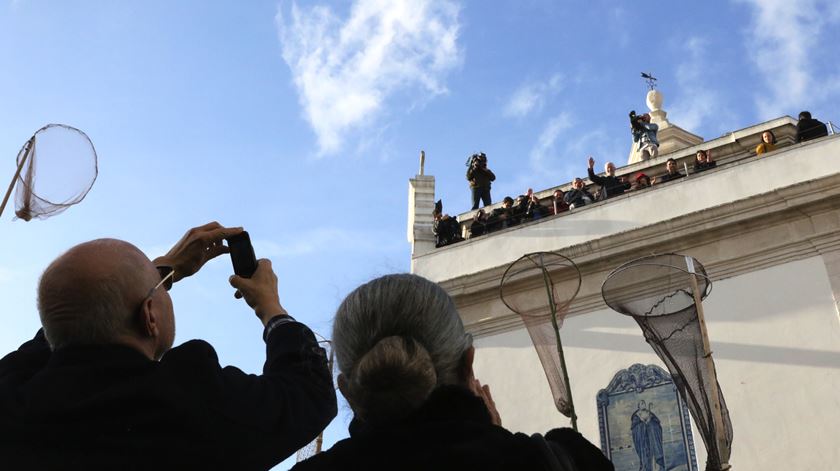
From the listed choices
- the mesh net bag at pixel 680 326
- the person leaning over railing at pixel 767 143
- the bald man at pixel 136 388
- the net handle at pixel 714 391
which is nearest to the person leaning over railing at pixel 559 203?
the person leaning over railing at pixel 767 143

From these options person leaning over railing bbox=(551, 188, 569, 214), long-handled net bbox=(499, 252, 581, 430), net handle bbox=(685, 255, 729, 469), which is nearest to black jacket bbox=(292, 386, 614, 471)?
long-handled net bbox=(499, 252, 581, 430)

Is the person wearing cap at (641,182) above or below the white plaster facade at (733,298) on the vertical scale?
above

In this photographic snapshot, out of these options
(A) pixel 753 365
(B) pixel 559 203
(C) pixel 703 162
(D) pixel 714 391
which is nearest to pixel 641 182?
(C) pixel 703 162

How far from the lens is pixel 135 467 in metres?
2.22

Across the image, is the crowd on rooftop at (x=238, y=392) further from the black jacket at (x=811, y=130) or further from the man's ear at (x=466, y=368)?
the black jacket at (x=811, y=130)

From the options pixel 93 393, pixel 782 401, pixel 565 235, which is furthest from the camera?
pixel 565 235

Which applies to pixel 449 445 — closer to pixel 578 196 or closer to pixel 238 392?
pixel 238 392

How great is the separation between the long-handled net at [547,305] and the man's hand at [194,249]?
248 cm

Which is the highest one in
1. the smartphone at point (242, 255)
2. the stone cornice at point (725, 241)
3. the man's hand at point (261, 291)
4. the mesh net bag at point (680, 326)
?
the stone cornice at point (725, 241)

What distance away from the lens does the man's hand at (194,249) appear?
2881 mm

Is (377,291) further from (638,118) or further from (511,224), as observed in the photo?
(638,118)

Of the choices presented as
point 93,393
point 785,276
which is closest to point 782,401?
point 785,276

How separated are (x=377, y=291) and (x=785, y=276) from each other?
37.4 feet

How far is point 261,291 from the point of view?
2.77 meters
